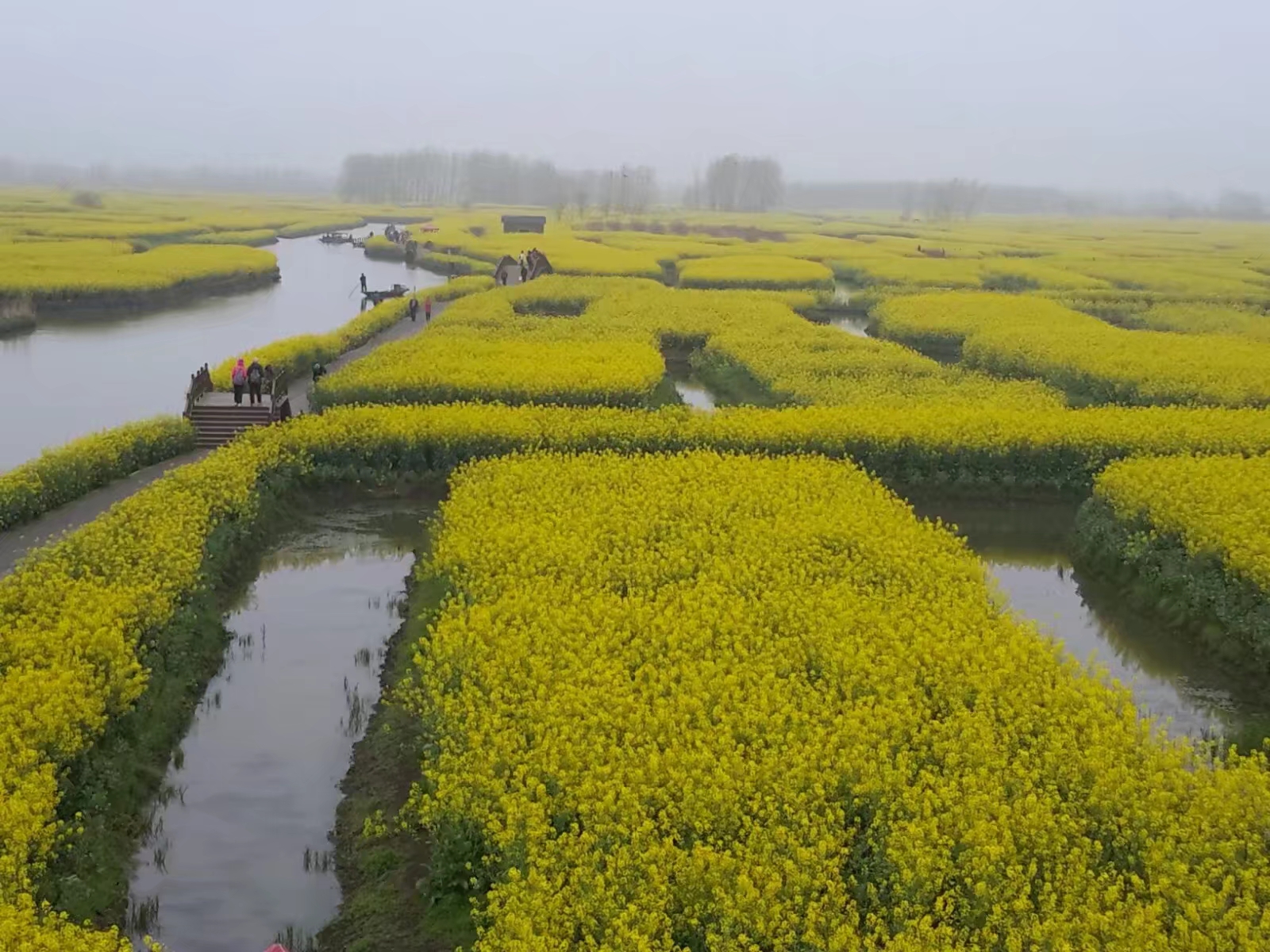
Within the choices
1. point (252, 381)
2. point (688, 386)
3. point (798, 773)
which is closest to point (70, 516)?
point (252, 381)

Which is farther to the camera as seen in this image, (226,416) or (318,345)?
(318,345)

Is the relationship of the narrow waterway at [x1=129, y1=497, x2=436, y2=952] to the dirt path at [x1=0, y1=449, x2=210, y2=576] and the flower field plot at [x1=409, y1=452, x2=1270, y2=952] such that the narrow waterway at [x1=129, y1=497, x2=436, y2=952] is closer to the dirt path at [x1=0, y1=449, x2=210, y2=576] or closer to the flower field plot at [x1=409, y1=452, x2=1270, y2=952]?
the flower field plot at [x1=409, y1=452, x2=1270, y2=952]

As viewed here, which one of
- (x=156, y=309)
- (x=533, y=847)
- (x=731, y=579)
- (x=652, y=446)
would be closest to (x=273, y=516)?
(x=652, y=446)

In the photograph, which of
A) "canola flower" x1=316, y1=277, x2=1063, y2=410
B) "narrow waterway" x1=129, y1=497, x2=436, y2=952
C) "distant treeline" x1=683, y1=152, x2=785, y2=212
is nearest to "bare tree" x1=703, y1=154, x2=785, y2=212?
"distant treeline" x1=683, y1=152, x2=785, y2=212

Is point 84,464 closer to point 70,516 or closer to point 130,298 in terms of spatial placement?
point 70,516

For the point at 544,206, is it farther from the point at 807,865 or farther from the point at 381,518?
the point at 807,865

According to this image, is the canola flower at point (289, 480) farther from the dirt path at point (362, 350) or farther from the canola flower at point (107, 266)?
the canola flower at point (107, 266)

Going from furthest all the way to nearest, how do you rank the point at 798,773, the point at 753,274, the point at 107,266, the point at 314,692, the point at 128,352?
the point at 753,274 → the point at 107,266 → the point at 128,352 → the point at 314,692 → the point at 798,773
